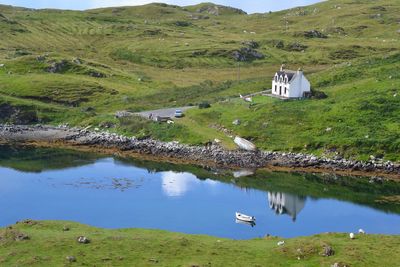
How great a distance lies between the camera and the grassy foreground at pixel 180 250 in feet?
163

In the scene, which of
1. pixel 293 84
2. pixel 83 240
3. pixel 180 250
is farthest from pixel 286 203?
pixel 293 84

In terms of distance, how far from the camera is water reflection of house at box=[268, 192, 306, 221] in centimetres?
8271

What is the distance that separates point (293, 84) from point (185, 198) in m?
53.8

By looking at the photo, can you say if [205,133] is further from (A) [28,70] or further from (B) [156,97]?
(A) [28,70]

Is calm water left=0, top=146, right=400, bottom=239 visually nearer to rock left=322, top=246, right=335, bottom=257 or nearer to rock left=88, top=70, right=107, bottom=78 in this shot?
rock left=322, top=246, right=335, bottom=257

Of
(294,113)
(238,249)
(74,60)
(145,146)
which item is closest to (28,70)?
(74,60)

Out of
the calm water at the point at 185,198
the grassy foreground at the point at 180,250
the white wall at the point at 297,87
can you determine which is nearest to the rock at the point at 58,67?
the calm water at the point at 185,198

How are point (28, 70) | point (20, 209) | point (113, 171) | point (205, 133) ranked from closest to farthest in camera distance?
point (20, 209) → point (113, 171) → point (205, 133) → point (28, 70)

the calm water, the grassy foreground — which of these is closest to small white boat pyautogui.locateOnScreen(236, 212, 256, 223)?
the calm water

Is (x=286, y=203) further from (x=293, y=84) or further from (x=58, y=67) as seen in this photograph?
(x=58, y=67)

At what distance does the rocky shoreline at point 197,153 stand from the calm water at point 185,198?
4552 mm

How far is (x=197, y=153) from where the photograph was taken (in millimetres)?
112750

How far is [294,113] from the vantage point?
122m

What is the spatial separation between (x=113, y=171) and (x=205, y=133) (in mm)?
21961
